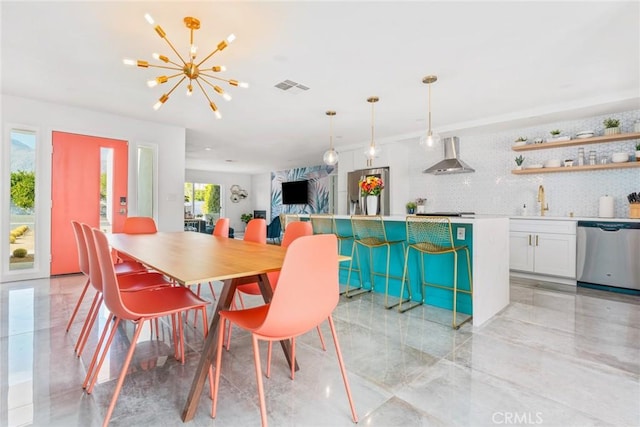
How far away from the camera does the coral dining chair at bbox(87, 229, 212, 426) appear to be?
4.46 ft

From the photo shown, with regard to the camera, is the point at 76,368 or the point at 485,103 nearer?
the point at 76,368

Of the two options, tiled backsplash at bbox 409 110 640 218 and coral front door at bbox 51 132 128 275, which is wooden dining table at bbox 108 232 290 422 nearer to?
coral front door at bbox 51 132 128 275

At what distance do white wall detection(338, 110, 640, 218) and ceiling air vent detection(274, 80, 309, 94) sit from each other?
2.91 metres

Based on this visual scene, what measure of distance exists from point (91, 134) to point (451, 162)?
5612 millimetres

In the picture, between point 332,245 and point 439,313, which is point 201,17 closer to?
point 332,245

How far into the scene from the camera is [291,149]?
7.27m

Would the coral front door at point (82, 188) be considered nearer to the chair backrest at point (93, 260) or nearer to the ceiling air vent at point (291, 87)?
the ceiling air vent at point (291, 87)

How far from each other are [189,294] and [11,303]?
2.72 m

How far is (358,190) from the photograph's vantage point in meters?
6.50

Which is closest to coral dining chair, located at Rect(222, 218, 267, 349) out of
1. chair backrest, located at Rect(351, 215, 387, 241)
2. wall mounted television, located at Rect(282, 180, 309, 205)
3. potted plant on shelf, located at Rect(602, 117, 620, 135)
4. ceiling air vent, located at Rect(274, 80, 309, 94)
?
chair backrest, located at Rect(351, 215, 387, 241)

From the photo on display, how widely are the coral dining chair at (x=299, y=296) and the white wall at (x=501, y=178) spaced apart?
4.75 meters

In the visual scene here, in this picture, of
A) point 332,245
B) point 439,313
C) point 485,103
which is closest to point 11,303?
point 332,245

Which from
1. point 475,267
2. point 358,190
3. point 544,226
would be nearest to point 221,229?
point 475,267

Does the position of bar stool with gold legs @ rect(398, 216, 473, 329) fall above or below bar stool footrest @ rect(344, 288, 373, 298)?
above
